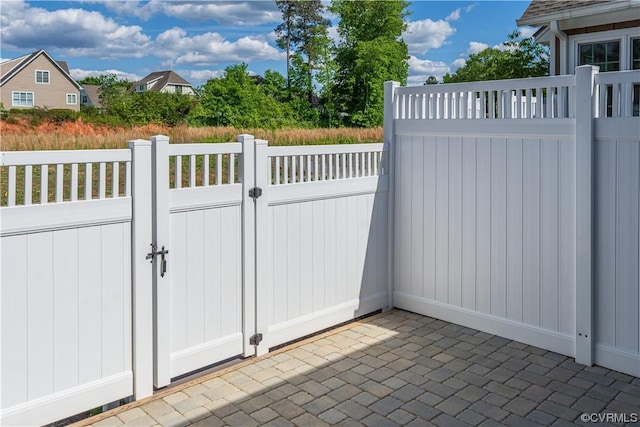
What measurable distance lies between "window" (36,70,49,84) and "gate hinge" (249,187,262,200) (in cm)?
2935

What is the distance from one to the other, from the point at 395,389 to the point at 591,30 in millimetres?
5683

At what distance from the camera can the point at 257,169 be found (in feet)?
11.7

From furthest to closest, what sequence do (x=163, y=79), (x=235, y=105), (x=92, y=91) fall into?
(x=163, y=79), (x=92, y=91), (x=235, y=105)

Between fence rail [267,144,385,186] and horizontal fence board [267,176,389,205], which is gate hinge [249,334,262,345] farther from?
fence rail [267,144,385,186]

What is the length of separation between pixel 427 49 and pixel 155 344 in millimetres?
28390

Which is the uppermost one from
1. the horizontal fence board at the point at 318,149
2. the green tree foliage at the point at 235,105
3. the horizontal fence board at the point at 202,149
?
the green tree foliage at the point at 235,105

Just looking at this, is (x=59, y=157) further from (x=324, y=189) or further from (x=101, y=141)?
(x=101, y=141)

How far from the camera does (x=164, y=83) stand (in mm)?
35375

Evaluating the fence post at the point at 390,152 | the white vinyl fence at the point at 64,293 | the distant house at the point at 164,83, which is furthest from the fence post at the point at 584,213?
the distant house at the point at 164,83

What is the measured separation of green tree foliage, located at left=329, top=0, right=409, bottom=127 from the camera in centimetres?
2547

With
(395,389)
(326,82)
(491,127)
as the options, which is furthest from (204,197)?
(326,82)

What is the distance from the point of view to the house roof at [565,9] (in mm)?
6066

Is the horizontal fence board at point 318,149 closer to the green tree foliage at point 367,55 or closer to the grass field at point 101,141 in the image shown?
the grass field at point 101,141

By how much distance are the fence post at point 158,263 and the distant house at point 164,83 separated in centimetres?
3372
